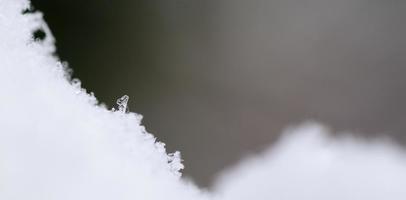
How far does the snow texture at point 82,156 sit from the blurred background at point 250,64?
56 mm

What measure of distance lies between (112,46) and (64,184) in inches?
9.2

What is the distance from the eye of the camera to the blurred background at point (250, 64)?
2.71ft

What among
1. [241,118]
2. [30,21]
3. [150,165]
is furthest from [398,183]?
[30,21]

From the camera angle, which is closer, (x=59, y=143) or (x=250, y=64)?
(x=59, y=143)

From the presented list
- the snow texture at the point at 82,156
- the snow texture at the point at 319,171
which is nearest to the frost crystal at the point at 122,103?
the snow texture at the point at 82,156

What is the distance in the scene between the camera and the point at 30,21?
30.8 inches

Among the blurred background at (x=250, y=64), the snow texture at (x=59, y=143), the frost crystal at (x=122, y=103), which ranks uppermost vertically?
the blurred background at (x=250, y=64)

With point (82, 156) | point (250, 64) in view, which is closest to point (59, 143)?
point (82, 156)

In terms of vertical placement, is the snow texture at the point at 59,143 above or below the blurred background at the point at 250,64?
below

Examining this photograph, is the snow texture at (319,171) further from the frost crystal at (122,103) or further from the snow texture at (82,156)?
the frost crystal at (122,103)

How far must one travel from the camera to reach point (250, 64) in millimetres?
850

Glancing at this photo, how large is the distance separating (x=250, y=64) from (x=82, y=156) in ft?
1.01

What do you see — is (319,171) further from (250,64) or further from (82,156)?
(82,156)

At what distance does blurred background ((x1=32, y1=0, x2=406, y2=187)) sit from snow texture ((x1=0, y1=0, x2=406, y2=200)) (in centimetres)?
6
